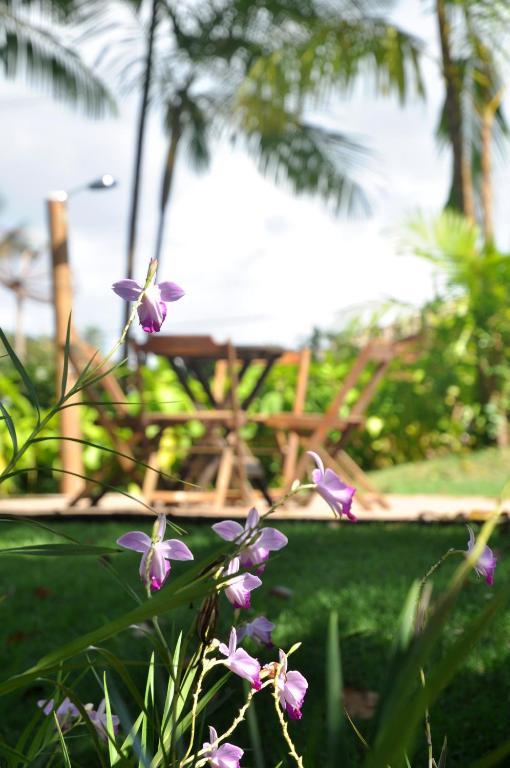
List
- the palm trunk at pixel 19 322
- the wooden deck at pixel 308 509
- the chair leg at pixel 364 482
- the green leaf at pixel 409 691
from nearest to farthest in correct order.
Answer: the green leaf at pixel 409 691
the wooden deck at pixel 308 509
the chair leg at pixel 364 482
the palm trunk at pixel 19 322

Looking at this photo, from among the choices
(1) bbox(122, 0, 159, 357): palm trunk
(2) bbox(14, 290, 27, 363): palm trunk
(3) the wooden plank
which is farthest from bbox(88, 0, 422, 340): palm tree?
(2) bbox(14, 290, 27, 363): palm trunk

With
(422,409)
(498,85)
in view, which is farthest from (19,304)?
(422,409)

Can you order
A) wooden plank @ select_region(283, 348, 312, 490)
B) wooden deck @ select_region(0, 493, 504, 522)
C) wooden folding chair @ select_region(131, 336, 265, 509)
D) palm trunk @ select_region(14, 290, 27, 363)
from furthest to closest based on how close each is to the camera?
palm trunk @ select_region(14, 290, 27, 363), wooden plank @ select_region(283, 348, 312, 490), wooden folding chair @ select_region(131, 336, 265, 509), wooden deck @ select_region(0, 493, 504, 522)

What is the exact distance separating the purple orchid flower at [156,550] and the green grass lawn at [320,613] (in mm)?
230

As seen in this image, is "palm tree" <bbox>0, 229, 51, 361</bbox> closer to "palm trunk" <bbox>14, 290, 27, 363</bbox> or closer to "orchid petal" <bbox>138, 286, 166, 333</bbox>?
"palm trunk" <bbox>14, 290, 27, 363</bbox>

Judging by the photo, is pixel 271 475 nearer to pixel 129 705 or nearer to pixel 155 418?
pixel 155 418

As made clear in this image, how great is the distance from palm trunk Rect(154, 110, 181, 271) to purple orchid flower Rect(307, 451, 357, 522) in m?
14.7

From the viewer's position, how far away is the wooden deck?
517 cm

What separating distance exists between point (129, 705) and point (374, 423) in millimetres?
7895

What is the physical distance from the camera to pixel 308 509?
6.20m

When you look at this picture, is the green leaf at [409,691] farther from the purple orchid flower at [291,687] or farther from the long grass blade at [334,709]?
the purple orchid flower at [291,687]

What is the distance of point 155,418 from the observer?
222 inches

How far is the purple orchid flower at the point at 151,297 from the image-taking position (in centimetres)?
100

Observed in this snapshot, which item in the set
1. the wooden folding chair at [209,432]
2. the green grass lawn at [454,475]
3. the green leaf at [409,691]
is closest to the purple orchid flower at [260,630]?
the green leaf at [409,691]
